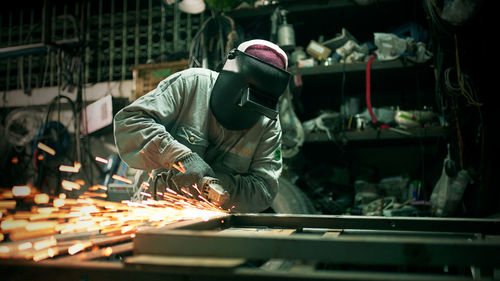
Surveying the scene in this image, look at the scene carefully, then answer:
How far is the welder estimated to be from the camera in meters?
1.96

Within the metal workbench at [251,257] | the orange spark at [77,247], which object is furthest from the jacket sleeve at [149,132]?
the metal workbench at [251,257]

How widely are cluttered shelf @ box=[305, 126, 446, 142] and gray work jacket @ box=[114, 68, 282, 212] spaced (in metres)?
1.48

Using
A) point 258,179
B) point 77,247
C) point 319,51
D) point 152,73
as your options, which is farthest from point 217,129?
point 152,73

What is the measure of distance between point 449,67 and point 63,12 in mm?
5467

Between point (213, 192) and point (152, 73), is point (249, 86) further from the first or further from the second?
point (152, 73)

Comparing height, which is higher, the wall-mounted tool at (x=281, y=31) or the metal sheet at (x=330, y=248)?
the wall-mounted tool at (x=281, y=31)

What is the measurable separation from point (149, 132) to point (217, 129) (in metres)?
0.43

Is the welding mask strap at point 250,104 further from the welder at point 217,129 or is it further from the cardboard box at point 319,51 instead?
the cardboard box at point 319,51

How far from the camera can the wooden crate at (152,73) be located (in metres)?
4.33

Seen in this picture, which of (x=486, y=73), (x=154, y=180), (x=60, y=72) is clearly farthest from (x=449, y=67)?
(x=60, y=72)

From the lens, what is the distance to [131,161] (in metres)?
2.05

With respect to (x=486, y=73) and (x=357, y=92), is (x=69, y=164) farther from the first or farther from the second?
(x=486, y=73)

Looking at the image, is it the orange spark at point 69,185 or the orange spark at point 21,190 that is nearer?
the orange spark at point 69,185

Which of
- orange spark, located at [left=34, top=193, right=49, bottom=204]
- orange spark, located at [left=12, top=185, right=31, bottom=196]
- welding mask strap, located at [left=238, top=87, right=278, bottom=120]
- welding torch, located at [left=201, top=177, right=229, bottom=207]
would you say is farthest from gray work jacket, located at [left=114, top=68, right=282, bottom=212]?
orange spark, located at [left=12, top=185, right=31, bottom=196]
